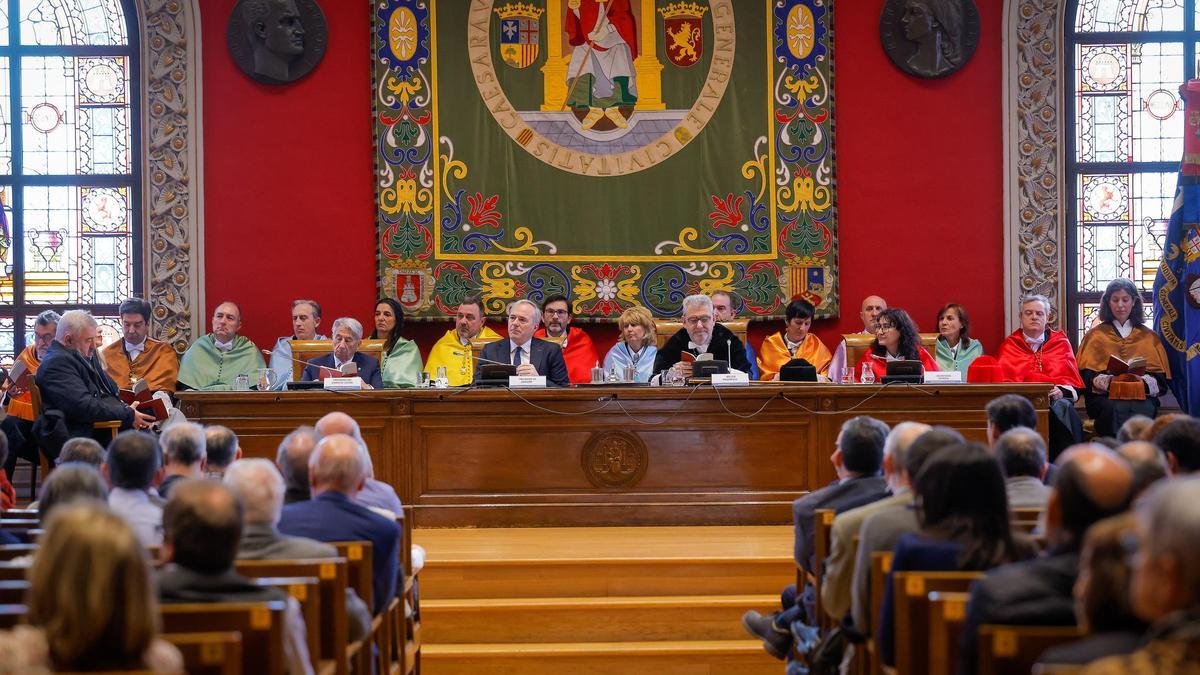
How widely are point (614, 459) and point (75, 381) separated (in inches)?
123

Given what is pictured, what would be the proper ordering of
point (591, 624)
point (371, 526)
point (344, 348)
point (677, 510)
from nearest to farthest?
point (371, 526) → point (591, 624) → point (677, 510) → point (344, 348)

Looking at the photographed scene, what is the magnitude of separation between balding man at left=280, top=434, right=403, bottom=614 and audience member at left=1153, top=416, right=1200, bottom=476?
250 cm

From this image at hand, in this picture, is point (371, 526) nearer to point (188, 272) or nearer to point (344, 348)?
point (344, 348)

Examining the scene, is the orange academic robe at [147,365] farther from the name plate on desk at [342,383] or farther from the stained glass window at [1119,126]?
the stained glass window at [1119,126]

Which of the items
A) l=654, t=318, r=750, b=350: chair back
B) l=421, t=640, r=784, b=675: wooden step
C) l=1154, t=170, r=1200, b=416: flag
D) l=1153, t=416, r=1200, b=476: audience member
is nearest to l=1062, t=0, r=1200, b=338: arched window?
l=1154, t=170, r=1200, b=416: flag

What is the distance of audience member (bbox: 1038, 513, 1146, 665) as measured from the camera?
2230 millimetres

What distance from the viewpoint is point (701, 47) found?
9.31 m

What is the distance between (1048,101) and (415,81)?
15.5 feet

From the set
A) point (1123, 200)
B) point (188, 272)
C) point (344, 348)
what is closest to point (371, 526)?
point (344, 348)

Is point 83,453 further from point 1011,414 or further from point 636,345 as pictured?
point 636,345

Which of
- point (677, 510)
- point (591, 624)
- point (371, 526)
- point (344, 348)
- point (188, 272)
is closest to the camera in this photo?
point (371, 526)

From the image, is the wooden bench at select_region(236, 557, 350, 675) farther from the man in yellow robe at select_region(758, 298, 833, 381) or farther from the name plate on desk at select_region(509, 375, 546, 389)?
the man in yellow robe at select_region(758, 298, 833, 381)

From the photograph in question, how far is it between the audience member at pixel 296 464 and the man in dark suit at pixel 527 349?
3.64 m

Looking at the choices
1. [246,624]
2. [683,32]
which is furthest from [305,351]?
[246,624]
